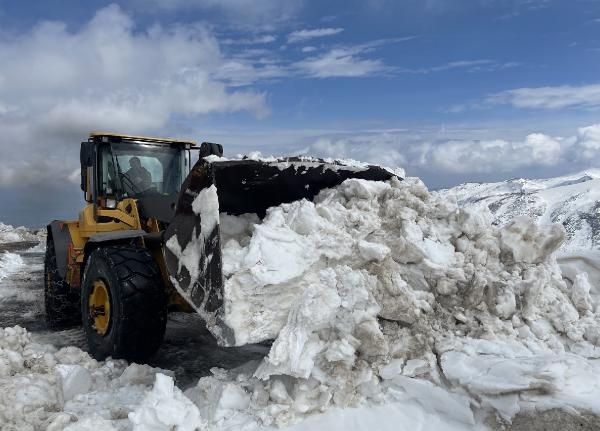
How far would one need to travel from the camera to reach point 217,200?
11.5 ft

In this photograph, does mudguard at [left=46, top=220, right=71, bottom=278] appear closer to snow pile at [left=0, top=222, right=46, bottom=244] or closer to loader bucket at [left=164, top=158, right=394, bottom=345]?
loader bucket at [left=164, top=158, right=394, bottom=345]

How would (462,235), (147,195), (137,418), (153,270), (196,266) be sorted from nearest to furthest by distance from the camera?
1. (137,418)
2. (196,266)
3. (462,235)
4. (153,270)
5. (147,195)

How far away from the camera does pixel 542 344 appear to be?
3178mm

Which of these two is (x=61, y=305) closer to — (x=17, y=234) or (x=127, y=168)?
(x=127, y=168)

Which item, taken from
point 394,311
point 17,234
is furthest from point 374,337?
point 17,234

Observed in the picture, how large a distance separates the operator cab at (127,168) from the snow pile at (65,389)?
152 cm

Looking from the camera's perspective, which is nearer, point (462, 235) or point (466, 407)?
point (466, 407)

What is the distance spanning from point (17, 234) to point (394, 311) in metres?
23.9

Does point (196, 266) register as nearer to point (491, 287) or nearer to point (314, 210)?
point (314, 210)

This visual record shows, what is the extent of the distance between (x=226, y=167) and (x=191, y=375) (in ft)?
5.49

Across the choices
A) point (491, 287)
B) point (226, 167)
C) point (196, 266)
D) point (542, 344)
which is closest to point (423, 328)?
point (491, 287)

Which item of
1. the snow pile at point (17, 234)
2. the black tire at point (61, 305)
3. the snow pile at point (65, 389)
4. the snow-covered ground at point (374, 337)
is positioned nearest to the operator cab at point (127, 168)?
the black tire at point (61, 305)

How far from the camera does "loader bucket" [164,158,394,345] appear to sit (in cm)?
332

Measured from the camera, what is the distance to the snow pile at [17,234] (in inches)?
859
